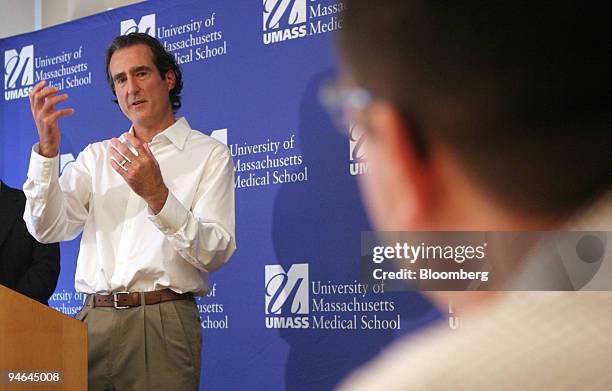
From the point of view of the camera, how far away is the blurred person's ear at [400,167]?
310 centimetres

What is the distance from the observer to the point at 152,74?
354 centimetres

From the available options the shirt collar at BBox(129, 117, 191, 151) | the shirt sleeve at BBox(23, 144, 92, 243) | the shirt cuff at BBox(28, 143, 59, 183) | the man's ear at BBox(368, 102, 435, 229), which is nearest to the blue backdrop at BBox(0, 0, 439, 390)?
the man's ear at BBox(368, 102, 435, 229)

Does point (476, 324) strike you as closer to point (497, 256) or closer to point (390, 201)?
point (497, 256)

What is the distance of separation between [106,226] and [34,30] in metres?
3.65

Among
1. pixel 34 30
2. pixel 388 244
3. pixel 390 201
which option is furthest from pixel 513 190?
pixel 34 30

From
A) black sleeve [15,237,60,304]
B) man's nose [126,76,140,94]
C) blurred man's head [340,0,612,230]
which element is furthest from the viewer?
black sleeve [15,237,60,304]

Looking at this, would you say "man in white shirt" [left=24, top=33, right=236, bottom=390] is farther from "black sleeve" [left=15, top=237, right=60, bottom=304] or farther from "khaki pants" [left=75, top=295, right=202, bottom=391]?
→ "black sleeve" [left=15, top=237, right=60, bottom=304]

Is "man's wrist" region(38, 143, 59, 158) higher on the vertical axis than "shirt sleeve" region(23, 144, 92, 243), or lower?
higher

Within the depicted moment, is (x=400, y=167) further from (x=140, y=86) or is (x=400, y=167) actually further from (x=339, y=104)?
(x=339, y=104)

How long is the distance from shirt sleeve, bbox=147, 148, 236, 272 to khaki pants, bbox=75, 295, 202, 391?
0.22 meters

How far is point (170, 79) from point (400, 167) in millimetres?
993

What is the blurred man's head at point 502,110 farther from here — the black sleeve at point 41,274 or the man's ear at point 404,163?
the black sleeve at point 41,274

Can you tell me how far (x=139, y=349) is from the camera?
10.5 feet

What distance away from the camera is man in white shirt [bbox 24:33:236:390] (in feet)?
10.4
